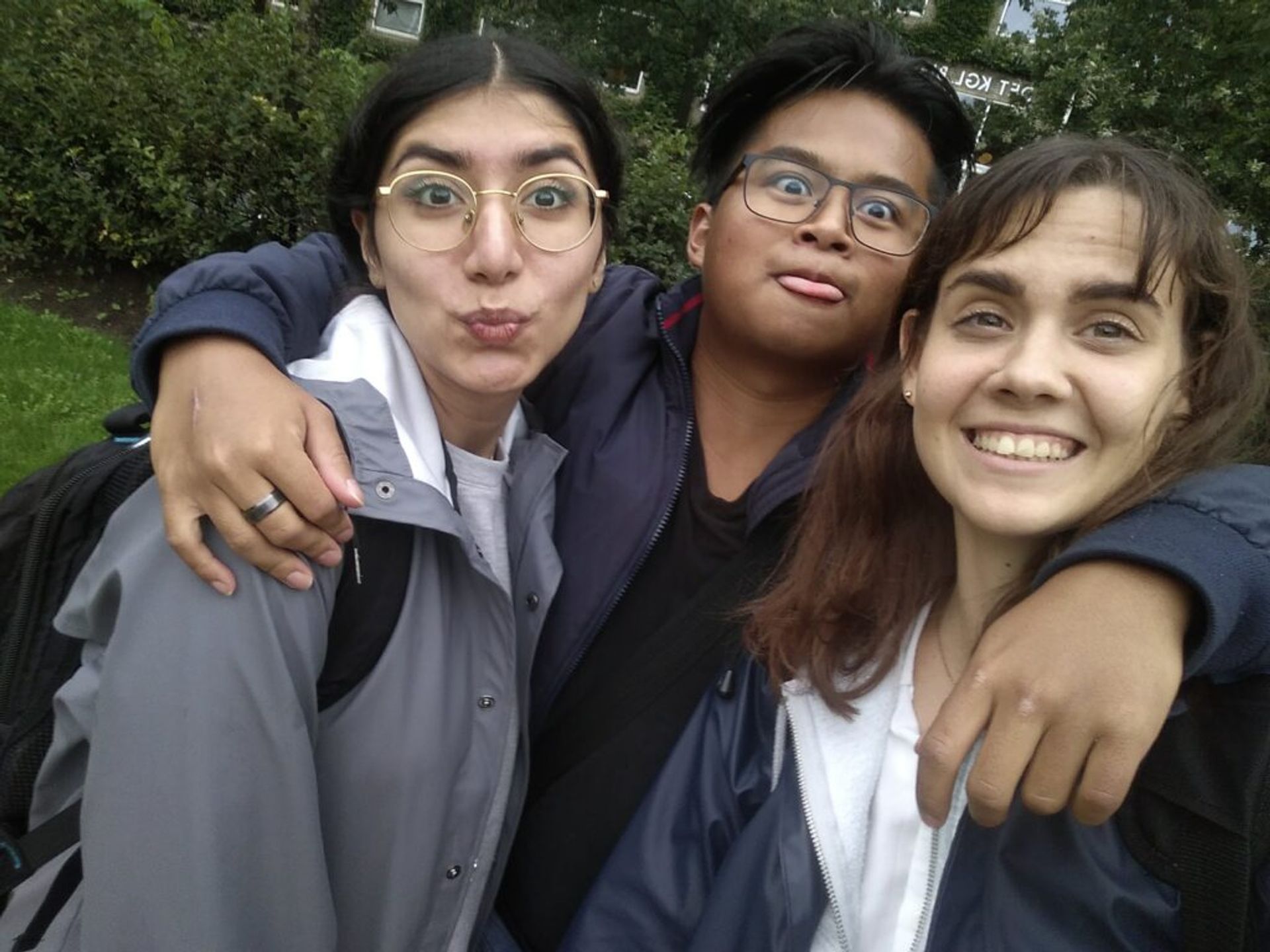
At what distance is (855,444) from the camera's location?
5.79 feet

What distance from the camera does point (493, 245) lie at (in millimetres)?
1591

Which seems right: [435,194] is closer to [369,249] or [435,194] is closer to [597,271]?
[369,249]

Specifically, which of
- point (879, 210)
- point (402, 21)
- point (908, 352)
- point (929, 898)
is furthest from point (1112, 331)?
point (402, 21)

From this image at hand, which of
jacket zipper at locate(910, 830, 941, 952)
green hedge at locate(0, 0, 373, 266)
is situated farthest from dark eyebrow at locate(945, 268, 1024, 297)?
green hedge at locate(0, 0, 373, 266)

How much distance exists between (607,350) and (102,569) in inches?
45.7

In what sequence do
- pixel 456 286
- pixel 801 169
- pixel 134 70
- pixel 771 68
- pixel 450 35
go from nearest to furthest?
pixel 456 286 < pixel 450 35 < pixel 801 169 < pixel 771 68 < pixel 134 70

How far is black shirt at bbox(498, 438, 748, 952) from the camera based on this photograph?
1.80 metres

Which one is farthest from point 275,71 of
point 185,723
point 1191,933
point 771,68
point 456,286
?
point 1191,933

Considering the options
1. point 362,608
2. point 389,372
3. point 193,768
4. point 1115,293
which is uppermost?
point 1115,293

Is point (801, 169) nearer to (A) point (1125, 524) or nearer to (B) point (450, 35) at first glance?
(B) point (450, 35)

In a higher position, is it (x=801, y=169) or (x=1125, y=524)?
(x=801, y=169)

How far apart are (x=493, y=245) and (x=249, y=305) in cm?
43

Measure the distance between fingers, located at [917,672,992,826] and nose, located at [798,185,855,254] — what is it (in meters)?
1.09

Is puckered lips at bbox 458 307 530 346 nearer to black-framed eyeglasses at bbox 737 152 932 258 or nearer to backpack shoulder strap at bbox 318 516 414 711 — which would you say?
backpack shoulder strap at bbox 318 516 414 711
